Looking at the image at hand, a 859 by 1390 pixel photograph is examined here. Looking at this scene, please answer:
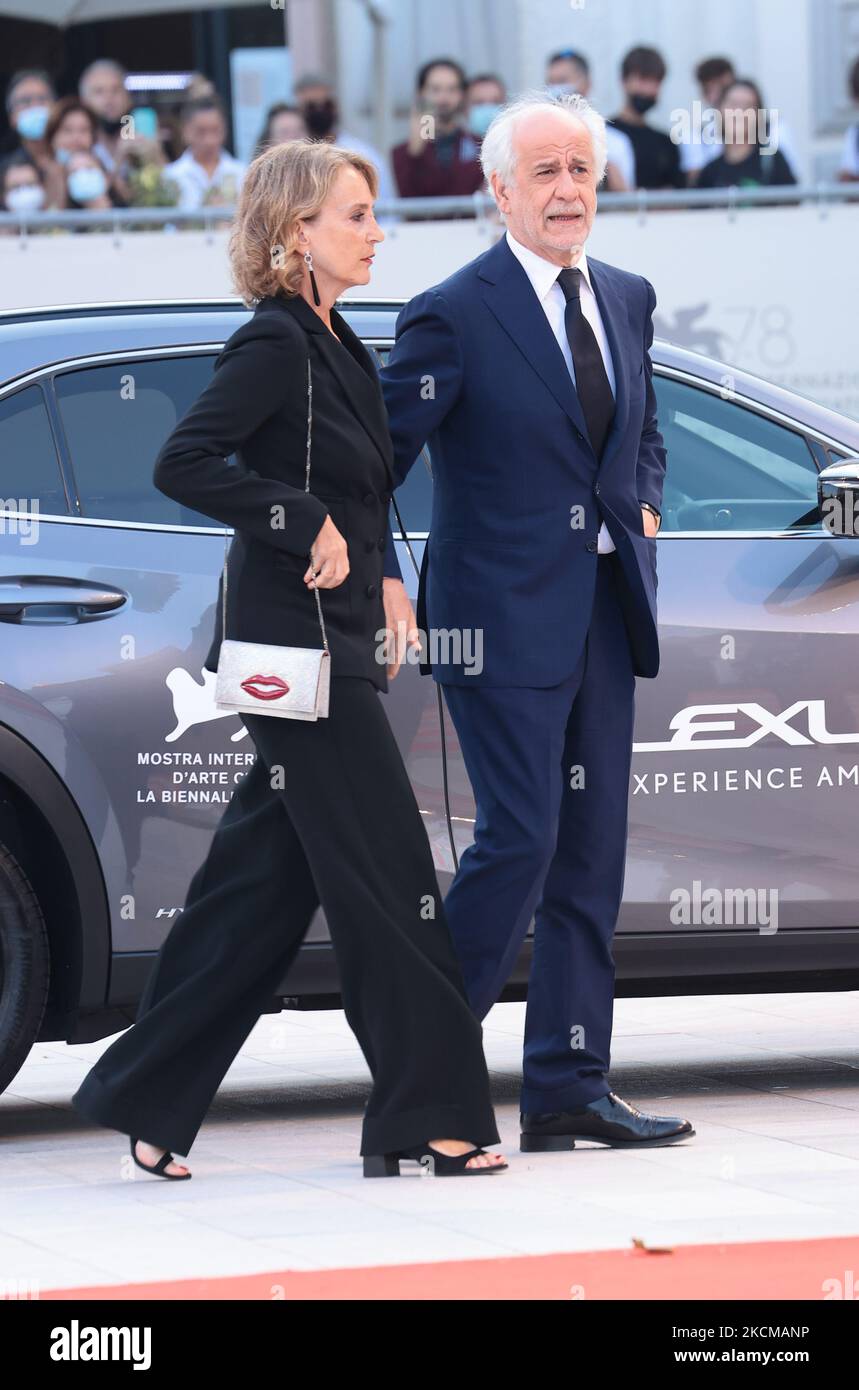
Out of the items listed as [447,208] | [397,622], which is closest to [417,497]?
[397,622]

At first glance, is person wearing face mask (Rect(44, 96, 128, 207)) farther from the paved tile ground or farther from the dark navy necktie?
the dark navy necktie

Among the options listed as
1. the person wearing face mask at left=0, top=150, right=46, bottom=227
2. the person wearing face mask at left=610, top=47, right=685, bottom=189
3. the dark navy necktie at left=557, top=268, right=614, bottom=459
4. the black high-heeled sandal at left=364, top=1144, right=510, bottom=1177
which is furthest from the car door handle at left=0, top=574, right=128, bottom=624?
the person wearing face mask at left=610, top=47, right=685, bottom=189

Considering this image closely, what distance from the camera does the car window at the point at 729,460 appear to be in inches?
212

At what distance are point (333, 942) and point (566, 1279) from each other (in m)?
0.95

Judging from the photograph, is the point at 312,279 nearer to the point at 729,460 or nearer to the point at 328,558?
the point at 328,558

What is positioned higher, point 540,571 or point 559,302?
point 559,302

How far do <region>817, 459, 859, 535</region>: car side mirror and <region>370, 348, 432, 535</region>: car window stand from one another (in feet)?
2.71

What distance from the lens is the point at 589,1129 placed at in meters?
4.86

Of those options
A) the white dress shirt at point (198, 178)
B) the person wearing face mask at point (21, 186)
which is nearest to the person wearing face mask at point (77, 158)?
the person wearing face mask at point (21, 186)

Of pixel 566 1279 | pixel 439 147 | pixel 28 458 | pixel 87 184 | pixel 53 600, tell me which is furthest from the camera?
pixel 439 147

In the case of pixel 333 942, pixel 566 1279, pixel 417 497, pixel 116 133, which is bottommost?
pixel 566 1279

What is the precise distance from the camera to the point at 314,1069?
21.0 feet

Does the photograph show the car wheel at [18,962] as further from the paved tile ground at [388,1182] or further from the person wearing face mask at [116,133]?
the person wearing face mask at [116,133]
